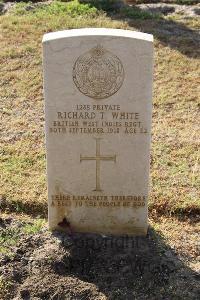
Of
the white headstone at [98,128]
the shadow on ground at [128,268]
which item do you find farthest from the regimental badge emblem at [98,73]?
the shadow on ground at [128,268]

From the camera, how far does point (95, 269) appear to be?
4746 millimetres

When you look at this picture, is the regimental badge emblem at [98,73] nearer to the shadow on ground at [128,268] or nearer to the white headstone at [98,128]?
the white headstone at [98,128]

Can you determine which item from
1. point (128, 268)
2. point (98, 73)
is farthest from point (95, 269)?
point (98, 73)

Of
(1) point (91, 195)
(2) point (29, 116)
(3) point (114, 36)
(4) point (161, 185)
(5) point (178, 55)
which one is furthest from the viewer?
(5) point (178, 55)

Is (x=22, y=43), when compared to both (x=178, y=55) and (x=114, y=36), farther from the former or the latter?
(x=114, y=36)

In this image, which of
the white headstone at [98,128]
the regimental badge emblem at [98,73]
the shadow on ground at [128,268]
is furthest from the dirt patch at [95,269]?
the regimental badge emblem at [98,73]

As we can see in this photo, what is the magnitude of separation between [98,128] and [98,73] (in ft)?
1.54

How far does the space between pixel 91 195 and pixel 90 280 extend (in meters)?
0.78

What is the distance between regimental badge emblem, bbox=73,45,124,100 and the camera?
14.9 ft

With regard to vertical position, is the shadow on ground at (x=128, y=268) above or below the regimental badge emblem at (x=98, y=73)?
below

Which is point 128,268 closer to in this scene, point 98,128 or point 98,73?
point 98,128

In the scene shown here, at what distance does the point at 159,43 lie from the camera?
9.26 m

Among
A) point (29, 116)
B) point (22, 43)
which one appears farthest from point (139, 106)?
point (22, 43)

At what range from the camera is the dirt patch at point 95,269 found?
4.52 metres
